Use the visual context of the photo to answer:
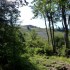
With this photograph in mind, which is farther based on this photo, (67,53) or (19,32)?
(67,53)

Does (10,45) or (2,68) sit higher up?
(10,45)

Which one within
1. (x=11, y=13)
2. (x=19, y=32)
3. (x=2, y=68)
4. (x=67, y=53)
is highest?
(x=11, y=13)

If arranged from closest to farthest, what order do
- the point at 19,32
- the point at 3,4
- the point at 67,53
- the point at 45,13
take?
the point at 3,4 → the point at 19,32 → the point at 67,53 → the point at 45,13

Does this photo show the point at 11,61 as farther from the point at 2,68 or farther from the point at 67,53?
the point at 67,53

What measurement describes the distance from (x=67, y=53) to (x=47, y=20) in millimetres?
13932

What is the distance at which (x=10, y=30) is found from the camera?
13.3m

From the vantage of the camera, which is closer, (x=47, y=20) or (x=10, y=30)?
(x=10, y=30)

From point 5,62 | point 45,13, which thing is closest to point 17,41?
point 5,62

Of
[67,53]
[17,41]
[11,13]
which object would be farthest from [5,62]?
[67,53]

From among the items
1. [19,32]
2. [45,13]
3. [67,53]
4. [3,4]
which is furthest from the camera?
[45,13]

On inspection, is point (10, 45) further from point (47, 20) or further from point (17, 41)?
point (47, 20)

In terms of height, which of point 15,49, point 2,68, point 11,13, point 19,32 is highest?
point 11,13

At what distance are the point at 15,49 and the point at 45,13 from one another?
103 feet

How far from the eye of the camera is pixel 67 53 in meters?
32.5
